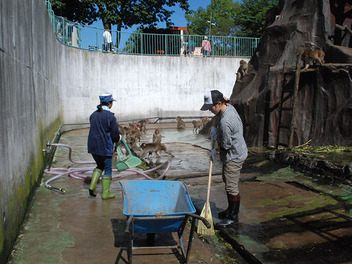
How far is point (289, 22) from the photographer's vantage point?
1354cm

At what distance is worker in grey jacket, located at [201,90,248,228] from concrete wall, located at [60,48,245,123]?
15698 mm

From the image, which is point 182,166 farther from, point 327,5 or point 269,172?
point 327,5

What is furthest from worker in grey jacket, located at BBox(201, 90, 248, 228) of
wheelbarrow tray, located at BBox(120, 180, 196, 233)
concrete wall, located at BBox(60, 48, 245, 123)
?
concrete wall, located at BBox(60, 48, 245, 123)

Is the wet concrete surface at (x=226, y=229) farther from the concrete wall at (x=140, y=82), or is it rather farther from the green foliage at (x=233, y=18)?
the green foliage at (x=233, y=18)

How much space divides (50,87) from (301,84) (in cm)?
839

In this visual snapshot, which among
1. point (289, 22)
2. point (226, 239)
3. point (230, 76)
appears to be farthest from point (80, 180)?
point (230, 76)

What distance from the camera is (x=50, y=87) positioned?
12.3 m

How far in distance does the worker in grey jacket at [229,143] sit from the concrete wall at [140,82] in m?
15.7

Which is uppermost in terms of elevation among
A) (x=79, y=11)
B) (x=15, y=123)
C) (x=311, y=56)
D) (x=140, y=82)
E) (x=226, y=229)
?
(x=79, y=11)

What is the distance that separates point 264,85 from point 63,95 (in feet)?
37.1

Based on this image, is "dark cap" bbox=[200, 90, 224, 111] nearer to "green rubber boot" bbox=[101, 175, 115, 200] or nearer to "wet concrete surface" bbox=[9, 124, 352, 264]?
"wet concrete surface" bbox=[9, 124, 352, 264]

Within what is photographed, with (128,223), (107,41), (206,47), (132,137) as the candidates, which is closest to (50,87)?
(132,137)

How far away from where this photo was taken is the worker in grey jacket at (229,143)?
5.43m

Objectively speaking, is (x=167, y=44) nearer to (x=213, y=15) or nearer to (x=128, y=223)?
(x=128, y=223)
